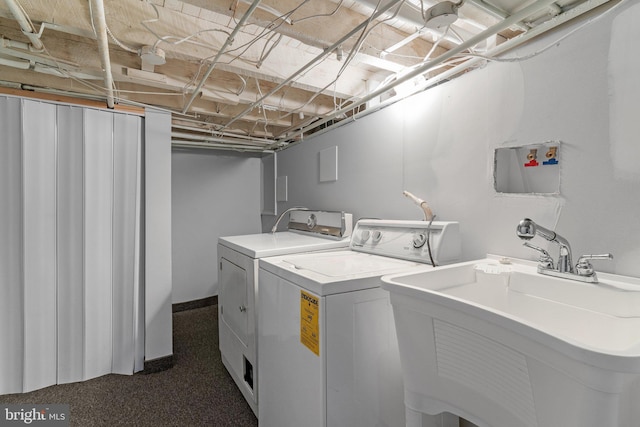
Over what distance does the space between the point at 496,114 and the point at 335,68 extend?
1.03m

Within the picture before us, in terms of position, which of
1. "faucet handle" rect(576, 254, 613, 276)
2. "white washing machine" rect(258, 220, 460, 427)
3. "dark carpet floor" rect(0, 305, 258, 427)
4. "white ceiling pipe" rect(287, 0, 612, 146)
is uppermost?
"white ceiling pipe" rect(287, 0, 612, 146)

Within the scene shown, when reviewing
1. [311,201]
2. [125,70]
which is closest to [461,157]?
[311,201]

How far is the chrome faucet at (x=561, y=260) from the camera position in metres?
0.97

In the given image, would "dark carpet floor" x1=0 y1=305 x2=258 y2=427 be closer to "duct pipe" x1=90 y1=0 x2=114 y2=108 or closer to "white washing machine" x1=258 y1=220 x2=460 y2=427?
"white washing machine" x1=258 y1=220 x2=460 y2=427

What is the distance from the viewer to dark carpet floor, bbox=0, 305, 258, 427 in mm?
1729

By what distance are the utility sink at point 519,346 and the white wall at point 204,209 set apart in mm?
3123

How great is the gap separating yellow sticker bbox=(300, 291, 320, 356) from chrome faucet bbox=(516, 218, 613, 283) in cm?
75

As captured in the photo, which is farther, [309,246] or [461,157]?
[309,246]

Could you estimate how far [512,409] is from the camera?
751 millimetres

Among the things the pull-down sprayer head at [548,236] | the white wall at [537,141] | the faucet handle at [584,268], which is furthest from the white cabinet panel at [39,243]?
the faucet handle at [584,268]

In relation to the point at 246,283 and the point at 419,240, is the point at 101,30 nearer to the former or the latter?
the point at 246,283

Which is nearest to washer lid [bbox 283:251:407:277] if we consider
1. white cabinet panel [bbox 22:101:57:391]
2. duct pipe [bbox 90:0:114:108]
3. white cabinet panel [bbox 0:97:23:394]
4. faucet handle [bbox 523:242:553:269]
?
faucet handle [bbox 523:242:553:269]

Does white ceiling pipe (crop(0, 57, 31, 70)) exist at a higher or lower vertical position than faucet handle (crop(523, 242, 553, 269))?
higher

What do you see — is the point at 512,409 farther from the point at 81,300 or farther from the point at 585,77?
the point at 81,300
